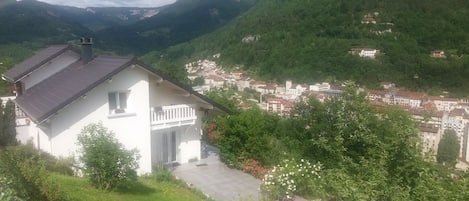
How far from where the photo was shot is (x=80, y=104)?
13352 millimetres

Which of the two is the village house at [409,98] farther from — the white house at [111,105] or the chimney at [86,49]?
the chimney at [86,49]

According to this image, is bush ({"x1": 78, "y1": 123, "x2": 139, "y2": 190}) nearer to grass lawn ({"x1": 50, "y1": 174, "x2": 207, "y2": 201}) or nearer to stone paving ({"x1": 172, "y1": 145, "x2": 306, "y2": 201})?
grass lawn ({"x1": 50, "y1": 174, "x2": 207, "y2": 201})

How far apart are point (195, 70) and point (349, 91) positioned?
11808 cm

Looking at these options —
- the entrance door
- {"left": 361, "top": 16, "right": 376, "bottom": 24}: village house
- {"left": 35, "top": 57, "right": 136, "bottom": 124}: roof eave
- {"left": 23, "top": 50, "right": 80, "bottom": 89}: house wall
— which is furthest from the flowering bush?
{"left": 361, "top": 16, "right": 376, "bottom": 24}: village house

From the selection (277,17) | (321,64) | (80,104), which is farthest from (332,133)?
(277,17)

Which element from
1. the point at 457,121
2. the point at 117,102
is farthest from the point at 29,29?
the point at 117,102

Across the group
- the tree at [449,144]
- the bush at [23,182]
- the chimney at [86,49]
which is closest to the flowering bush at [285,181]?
the bush at [23,182]

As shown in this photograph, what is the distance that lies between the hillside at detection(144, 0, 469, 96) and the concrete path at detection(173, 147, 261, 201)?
249ft

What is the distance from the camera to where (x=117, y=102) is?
14203mm

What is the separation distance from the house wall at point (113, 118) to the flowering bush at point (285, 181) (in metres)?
5.13

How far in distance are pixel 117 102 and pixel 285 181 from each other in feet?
22.6

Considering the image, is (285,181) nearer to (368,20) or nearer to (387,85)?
(387,85)

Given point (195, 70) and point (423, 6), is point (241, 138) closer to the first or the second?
point (423, 6)

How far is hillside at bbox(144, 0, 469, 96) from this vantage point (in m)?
88.3
